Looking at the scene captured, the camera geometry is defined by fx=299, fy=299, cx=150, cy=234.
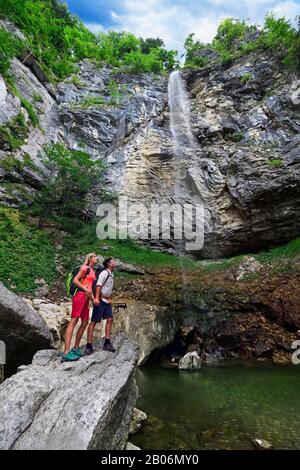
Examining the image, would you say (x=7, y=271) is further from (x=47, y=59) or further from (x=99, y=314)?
(x=47, y=59)

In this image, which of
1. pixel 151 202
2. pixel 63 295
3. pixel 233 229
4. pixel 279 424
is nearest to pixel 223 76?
pixel 151 202

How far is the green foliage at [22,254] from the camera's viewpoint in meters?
11.0

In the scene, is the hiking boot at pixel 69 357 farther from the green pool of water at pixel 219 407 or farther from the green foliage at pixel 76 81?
the green foliage at pixel 76 81

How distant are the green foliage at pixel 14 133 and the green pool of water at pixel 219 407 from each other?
43.0 ft

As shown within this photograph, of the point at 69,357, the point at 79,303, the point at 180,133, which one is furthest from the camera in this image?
the point at 180,133

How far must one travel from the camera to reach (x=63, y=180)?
15297 millimetres

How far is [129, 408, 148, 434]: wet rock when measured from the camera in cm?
436

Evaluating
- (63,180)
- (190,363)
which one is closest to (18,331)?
(190,363)

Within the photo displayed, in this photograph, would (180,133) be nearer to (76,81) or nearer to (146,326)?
(76,81)

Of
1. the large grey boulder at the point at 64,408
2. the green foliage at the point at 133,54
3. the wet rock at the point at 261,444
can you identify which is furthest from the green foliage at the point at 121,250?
the green foliage at the point at 133,54

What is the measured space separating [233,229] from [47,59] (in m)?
19.3

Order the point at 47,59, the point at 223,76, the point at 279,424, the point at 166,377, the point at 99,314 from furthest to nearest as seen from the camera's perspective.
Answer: the point at 47,59, the point at 223,76, the point at 166,377, the point at 99,314, the point at 279,424

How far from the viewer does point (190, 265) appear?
52.0 feet

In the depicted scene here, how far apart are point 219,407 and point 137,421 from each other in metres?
1.68
